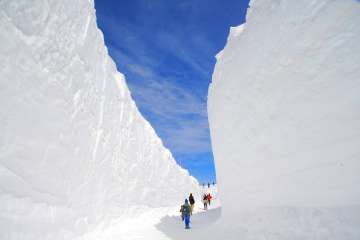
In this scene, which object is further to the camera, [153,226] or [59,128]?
[153,226]

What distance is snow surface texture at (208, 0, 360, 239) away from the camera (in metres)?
7.49

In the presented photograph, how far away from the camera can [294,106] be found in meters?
8.95

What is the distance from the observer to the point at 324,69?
26.9ft

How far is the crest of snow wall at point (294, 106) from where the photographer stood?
762 centimetres

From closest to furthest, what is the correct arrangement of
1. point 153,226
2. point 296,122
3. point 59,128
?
point 296,122
point 59,128
point 153,226

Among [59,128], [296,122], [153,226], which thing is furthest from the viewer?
[153,226]

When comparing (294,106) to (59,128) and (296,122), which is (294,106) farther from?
(59,128)

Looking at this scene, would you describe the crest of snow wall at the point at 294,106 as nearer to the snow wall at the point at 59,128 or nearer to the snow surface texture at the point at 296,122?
the snow surface texture at the point at 296,122

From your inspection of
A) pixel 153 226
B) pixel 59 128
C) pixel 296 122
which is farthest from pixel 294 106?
pixel 153 226

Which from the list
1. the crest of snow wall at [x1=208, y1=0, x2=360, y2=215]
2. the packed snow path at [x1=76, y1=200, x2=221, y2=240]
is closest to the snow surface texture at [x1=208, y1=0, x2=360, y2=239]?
the crest of snow wall at [x1=208, y1=0, x2=360, y2=215]

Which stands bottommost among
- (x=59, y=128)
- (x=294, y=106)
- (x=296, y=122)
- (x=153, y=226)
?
(x=153, y=226)

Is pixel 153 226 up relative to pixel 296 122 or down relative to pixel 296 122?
down

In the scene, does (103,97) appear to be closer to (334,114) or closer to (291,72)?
(291,72)

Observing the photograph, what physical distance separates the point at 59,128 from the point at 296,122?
7292 millimetres
